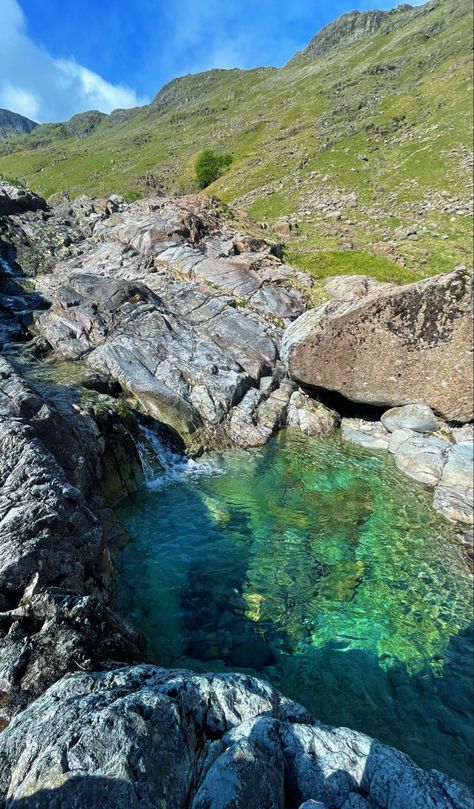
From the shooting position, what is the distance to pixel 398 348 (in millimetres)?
20656

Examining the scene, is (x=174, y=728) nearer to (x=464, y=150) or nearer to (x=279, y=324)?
(x=279, y=324)

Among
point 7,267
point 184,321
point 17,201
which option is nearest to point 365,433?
point 184,321

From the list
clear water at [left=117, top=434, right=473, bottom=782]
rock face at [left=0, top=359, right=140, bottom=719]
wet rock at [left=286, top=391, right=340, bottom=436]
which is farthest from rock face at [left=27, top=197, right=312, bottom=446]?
rock face at [left=0, top=359, right=140, bottom=719]

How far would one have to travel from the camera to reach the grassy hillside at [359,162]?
48750 millimetres

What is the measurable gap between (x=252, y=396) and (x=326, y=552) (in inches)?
438

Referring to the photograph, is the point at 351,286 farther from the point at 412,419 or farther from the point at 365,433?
the point at 412,419

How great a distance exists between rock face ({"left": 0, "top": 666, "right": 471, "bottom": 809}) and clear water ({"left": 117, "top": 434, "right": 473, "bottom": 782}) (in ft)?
11.4

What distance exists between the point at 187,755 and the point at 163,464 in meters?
14.1

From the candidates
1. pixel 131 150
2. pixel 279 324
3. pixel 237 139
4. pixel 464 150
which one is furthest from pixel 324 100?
pixel 279 324

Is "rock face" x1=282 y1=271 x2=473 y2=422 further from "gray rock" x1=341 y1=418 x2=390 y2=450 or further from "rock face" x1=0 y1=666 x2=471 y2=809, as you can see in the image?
"rock face" x1=0 y1=666 x2=471 y2=809

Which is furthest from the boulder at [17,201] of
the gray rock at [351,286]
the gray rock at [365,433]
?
the gray rock at [365,433]

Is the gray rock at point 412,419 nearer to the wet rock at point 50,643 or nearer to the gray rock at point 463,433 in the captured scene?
the gray rock at point 463,433

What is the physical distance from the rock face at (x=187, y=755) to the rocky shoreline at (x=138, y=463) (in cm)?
2

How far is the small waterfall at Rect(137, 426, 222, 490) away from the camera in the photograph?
17.8 metres
